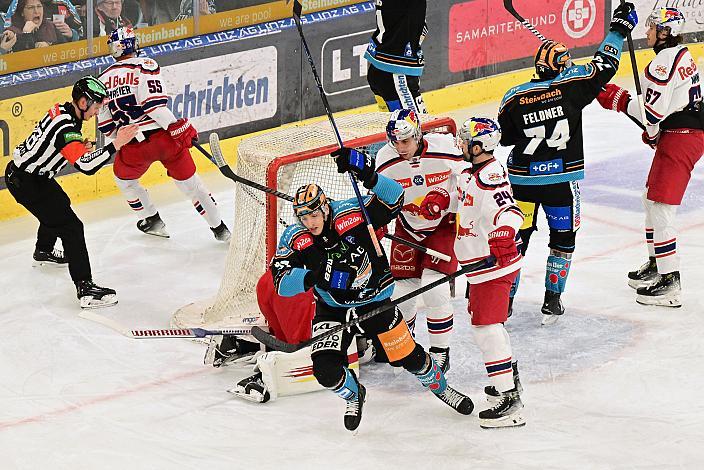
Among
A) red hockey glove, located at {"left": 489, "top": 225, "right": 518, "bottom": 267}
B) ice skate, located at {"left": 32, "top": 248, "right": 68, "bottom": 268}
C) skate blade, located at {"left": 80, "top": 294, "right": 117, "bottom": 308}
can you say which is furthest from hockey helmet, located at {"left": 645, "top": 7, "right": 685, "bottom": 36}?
ice skate, located at {"left": 32, "top": 248, "right": 68, "bottom": 268}

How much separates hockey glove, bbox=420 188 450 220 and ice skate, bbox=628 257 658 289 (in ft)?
5.54

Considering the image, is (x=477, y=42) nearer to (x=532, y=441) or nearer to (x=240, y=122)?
(x=240, y=122)

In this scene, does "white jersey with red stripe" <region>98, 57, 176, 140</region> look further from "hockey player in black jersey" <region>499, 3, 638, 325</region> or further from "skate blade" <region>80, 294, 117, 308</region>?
"hockey player in black jersey" <region>499, 3, 638, 325</region>

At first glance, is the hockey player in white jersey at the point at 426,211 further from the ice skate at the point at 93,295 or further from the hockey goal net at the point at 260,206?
the ice skate at the point at 93,295

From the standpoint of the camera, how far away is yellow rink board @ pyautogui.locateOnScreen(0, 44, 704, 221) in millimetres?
7512

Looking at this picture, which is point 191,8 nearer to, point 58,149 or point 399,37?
point 399,37

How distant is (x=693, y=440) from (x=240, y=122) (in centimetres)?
460

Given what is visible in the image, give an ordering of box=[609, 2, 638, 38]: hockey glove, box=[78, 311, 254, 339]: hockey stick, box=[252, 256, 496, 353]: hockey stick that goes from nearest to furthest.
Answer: box=[252, 256, 496, 353]: hockey stick
box=[78, 311, 254, 339]: hockey stick
box=[609, 2, 638, 38]: hockey glove

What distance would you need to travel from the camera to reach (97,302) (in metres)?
6.22

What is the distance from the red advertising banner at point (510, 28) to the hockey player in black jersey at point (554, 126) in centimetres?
384

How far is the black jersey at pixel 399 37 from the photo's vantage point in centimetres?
689

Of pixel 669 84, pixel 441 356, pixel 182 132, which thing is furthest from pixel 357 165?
pixel 182 132

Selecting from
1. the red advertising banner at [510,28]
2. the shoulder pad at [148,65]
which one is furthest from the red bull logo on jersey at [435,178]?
the red advertising banner at [510,28]

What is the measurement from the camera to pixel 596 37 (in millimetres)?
10297
